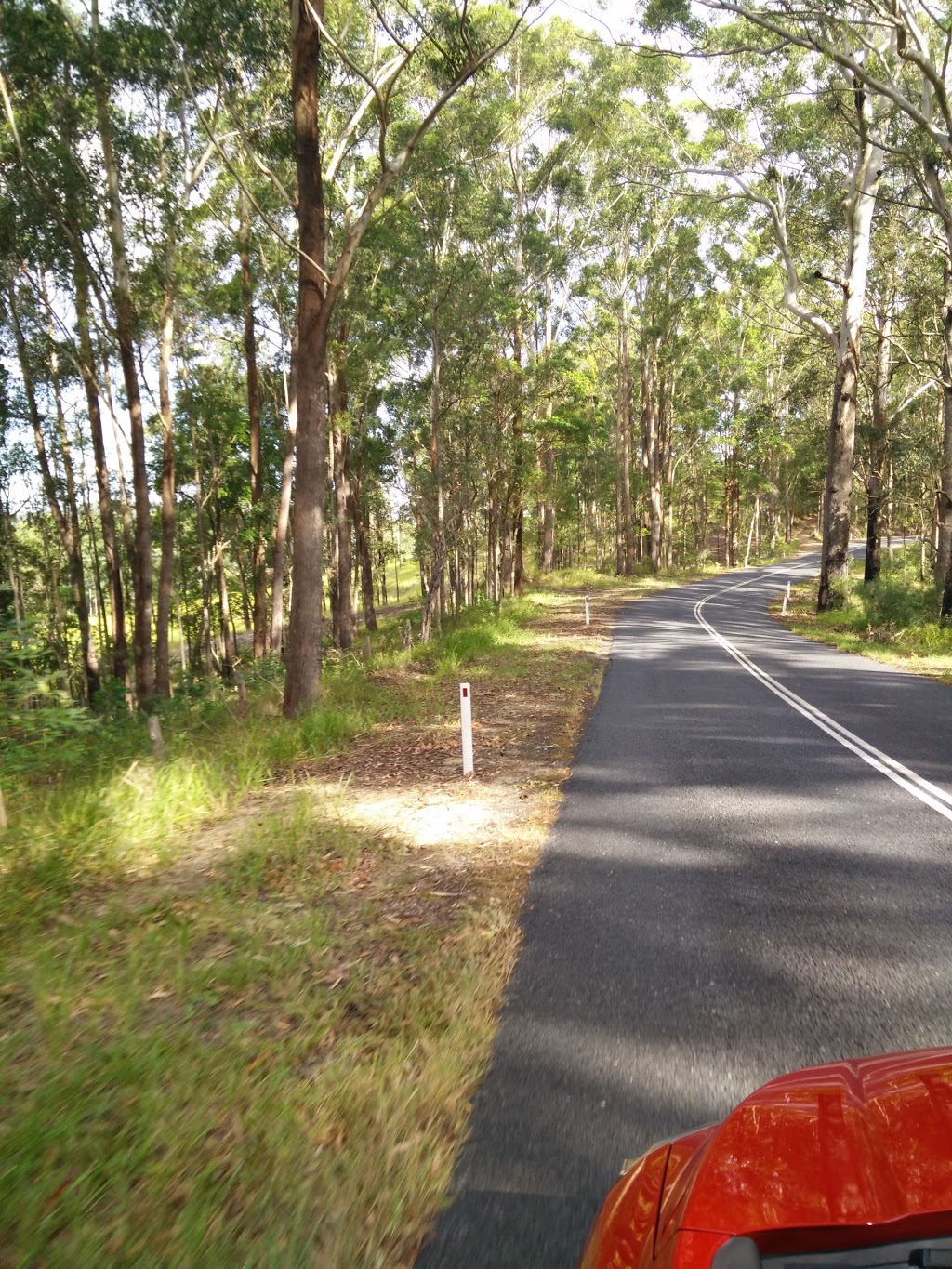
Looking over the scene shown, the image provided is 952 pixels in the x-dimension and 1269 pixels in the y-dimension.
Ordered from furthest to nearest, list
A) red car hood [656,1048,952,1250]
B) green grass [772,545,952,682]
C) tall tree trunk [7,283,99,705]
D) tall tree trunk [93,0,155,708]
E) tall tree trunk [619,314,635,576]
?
tall tree trunk [619,314,635,576] < tall tree trunk [7,283,99,705] < tall tree trunk [93,0,155,708] < green grass [772,545,952,682] < red car hood [656,1048,952,1250]

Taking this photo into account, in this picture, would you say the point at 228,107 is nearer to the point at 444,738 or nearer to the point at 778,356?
the point at 444,738

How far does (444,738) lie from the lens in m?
9.26

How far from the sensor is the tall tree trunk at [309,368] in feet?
31.9

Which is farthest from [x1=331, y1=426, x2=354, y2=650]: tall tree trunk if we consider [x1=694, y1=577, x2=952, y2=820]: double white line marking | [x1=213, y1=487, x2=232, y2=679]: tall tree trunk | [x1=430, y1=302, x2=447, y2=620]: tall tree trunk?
[x1=694, y1=577, x2=952, y2=820]: double white line marking

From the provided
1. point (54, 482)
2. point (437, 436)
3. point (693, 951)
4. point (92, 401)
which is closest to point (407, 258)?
point (437, 436)

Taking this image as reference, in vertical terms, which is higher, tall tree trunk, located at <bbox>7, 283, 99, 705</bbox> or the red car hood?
tall tree trunk, located at <bbox>7, 283, 99, 705</bbox>

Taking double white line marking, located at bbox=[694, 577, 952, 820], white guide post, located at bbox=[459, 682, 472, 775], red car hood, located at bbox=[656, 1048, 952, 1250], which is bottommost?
double white line marking, located at bbox=[694, 577, 952, 820]

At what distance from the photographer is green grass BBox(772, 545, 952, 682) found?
1467cm

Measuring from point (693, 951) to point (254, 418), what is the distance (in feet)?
70.7

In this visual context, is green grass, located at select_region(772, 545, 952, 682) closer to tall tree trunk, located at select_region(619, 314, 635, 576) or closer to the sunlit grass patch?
the sunlit grass patch

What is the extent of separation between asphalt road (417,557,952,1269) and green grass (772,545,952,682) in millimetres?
6939

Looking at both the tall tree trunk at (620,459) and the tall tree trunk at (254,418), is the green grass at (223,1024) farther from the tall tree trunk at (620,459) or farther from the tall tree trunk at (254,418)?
the tall tree trunk at (620,459)

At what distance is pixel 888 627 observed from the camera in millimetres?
17984

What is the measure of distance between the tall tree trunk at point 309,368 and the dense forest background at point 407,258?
0.04 metres
